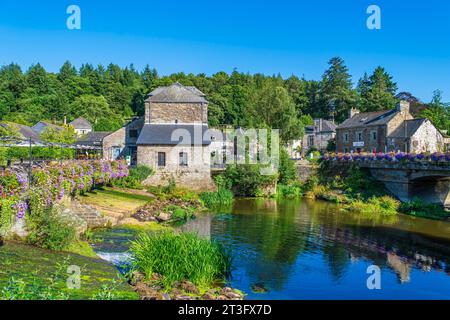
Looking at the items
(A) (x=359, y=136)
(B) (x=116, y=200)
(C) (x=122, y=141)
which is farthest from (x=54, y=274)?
(A) (x=359, y=136)

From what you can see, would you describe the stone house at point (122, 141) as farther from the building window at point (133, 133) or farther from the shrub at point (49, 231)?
the shrub at point (49, 231)

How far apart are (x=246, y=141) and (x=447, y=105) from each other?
4589cm

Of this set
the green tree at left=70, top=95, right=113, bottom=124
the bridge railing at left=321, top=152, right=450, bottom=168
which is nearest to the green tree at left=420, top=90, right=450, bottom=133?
the bridge railing at left=321, top=152, right=450, bottom=168

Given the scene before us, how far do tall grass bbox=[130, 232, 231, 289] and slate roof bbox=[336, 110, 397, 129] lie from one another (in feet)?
126

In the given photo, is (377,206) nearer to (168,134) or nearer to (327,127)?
(168,134)

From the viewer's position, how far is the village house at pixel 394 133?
4331cm

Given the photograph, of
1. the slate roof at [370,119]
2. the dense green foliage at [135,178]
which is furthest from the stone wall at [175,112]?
the slate roof at [370,119]

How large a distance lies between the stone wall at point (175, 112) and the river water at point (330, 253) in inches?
509

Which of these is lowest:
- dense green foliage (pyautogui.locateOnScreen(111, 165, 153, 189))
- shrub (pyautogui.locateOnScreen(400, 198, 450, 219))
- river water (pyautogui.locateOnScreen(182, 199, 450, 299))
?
river water (pyautogui.locateOnScreen(182, 199, 450, 299))

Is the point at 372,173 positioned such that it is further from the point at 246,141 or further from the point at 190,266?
the point at 190,266

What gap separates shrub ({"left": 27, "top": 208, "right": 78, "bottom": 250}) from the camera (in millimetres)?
13219

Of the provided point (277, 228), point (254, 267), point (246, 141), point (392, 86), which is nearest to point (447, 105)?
point (392, 86)

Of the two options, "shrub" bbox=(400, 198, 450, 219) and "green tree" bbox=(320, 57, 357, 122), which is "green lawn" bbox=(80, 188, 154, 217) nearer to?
"shrub" bbox=(400, 198, 450, 219)
